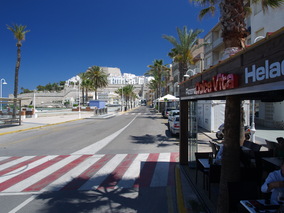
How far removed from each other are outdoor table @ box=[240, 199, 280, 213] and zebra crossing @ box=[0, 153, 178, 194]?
3320mm

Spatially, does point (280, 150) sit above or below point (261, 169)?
above

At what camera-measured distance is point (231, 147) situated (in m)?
3.88

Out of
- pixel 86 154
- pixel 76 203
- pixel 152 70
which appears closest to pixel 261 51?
pixel 76 203

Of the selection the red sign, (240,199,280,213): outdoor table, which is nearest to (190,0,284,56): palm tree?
the red sign

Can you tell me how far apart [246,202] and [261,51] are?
2.38 meters

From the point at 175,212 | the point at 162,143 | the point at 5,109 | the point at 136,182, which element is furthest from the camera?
the point at 5,109

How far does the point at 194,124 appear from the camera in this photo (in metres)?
7.71

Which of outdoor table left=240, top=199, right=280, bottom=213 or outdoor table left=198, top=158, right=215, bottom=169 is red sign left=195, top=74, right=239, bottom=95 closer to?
outdoor table left=240, top=199, right=280, bottom=213

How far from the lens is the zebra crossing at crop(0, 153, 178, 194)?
21.2 feet

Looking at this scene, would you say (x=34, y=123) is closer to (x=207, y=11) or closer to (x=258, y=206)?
(x=207, y=11)

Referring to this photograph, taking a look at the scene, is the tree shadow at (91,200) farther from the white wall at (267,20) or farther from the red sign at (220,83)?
the white wall at (267,20)

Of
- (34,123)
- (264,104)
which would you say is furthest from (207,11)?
(34,123)

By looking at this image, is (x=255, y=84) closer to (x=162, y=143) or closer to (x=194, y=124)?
(x=194, y=124)

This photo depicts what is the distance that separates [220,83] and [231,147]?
1176 mm
